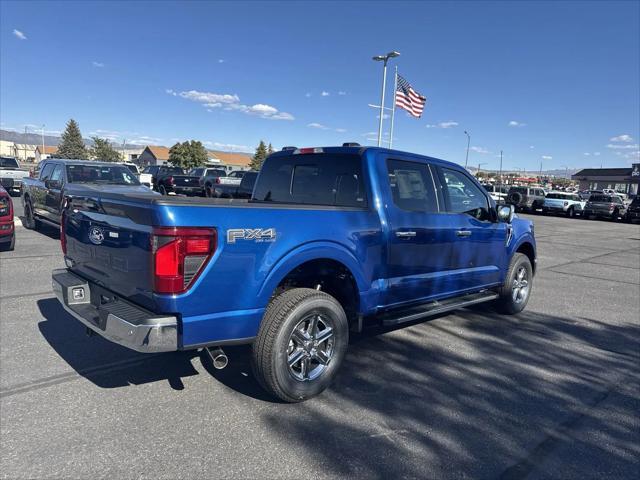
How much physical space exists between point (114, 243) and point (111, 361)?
140cm

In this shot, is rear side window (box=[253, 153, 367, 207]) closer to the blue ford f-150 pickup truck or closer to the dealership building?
the blue ford f-150 pickup truck

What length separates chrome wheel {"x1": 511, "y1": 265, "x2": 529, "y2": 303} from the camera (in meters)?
5.94

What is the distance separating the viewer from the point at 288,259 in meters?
3.21

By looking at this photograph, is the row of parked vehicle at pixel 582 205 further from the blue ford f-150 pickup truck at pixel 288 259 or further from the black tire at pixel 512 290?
the blue ford f-150 pickup truck at pixel 288 259

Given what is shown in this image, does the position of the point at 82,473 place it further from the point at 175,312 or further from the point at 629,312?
the point at 629,312

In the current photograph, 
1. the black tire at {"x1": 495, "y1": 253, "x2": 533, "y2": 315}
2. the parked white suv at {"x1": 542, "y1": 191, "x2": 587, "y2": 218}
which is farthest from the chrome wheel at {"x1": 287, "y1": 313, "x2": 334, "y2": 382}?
the parked white suv at {"x1": 542, "y1": 191, "x2": 587, "y2": 218}

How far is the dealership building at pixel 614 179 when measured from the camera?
76338 millimetres

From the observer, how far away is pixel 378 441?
2.96 m

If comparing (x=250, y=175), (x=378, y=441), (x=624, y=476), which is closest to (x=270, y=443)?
(x=378, y=441)

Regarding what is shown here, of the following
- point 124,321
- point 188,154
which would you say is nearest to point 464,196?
point 124,321

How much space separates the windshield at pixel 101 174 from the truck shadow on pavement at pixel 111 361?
6.06 metres

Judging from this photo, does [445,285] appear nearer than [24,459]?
No

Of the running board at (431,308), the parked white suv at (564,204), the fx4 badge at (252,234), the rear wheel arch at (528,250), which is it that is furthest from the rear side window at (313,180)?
the parked white suv at (564,204)

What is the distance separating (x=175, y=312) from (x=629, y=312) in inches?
255
